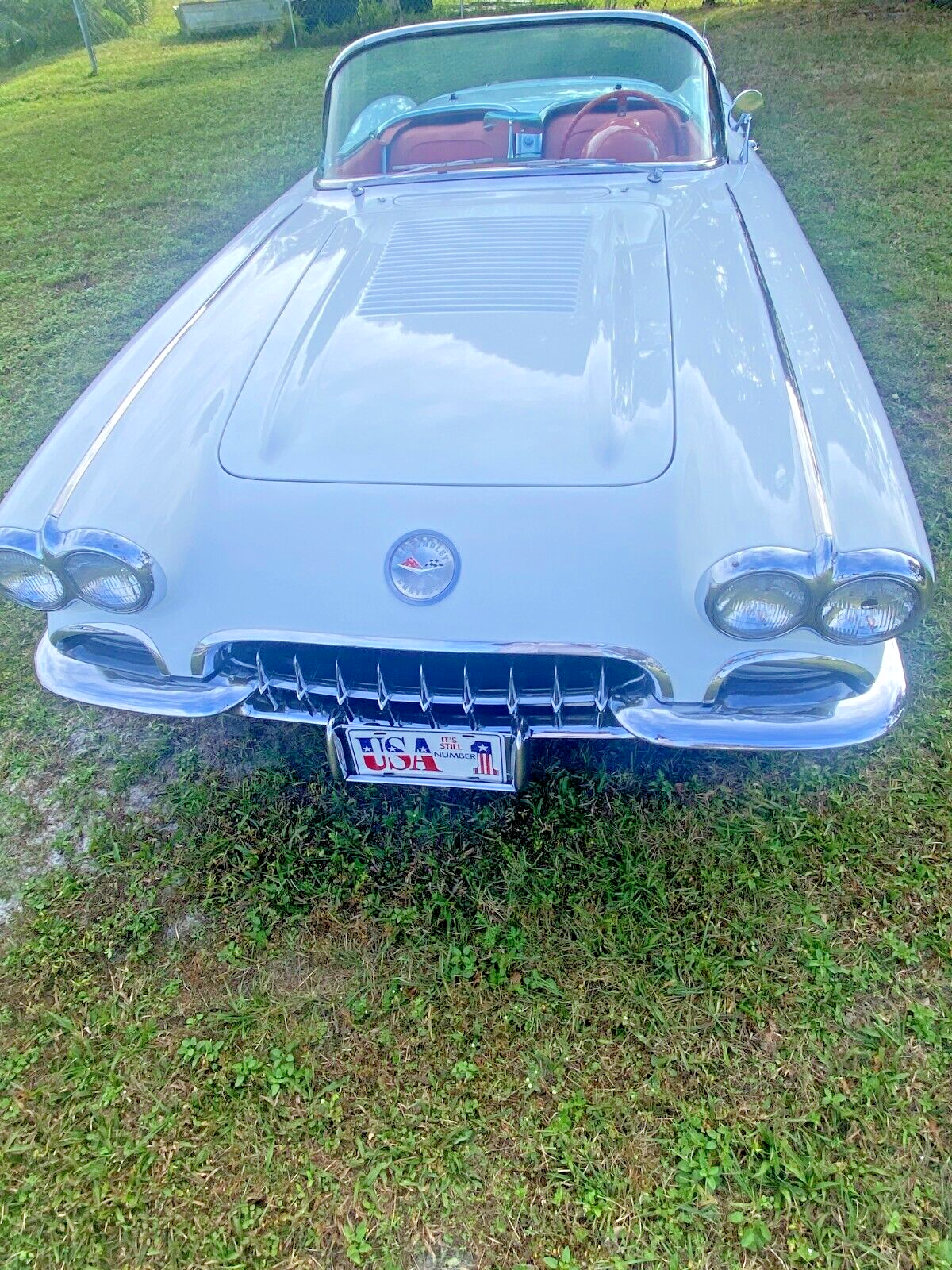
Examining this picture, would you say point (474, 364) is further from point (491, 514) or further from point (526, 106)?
point (526, 106)

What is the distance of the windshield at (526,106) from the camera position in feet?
9.07

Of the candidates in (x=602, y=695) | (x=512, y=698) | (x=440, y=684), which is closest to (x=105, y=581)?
(x=440, y=684)

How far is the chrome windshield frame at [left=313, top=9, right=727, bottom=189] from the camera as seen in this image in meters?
2.65

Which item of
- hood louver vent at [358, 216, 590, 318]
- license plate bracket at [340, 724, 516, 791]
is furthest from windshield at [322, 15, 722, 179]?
license plate bracket at [340, 724, 516, 791]

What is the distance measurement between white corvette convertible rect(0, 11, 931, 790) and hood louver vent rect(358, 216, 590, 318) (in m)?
0.01

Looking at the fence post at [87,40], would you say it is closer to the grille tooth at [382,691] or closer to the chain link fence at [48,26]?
the chain link fence at [48,26]

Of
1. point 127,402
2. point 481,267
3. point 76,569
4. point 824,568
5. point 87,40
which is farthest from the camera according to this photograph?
point 87,40

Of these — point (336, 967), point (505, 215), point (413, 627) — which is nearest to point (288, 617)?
point (413, 627)

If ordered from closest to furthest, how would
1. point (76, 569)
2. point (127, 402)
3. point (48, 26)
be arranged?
point (76, 569), point (127, 402), point (48, 26)

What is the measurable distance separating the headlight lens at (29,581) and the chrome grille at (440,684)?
0.36 metres

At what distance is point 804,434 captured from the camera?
166cm

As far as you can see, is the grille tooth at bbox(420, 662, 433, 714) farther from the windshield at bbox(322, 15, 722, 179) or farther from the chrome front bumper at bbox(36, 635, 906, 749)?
the windshield at bbox(322, 15, 722, 179)

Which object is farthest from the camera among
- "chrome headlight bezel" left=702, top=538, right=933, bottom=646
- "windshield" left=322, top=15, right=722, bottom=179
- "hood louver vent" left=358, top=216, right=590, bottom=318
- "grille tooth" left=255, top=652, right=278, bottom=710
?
"windshield" left=322, top=15, right=722, bottom=179

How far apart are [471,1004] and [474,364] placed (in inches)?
54.4
